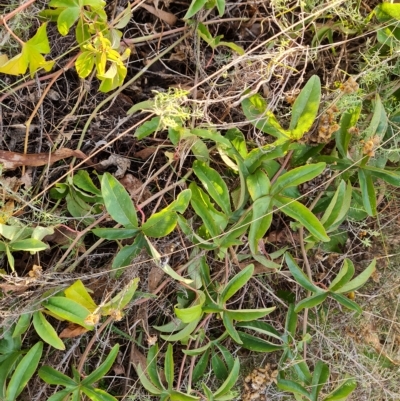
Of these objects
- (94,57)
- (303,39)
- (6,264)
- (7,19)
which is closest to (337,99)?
(303,39)

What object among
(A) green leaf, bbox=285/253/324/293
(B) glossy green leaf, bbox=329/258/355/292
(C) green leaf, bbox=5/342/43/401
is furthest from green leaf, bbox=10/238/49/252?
(B) glossy green leaf, bbox=329/258/355/292

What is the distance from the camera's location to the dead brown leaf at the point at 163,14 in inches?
46.4

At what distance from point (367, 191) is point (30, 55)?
2.65 ft

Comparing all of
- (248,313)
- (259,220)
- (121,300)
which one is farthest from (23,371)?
(259,220)

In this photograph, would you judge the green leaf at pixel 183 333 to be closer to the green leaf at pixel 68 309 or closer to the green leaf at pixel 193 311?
the green leaf at pixel 193 311

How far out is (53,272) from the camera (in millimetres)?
1133

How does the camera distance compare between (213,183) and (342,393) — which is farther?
(342,393)

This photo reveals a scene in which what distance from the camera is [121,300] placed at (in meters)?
1.06

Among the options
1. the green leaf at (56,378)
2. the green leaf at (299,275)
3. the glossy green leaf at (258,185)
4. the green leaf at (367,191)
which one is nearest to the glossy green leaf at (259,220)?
the glossy green leaf at (258,185)

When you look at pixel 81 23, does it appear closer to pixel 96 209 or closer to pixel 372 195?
pixel 96 209

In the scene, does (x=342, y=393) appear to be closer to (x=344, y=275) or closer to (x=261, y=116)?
(x=344, y=275)

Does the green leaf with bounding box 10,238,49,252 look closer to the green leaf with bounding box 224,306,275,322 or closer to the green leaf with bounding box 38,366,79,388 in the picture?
the green leaf with bounding box 38,366,79,388

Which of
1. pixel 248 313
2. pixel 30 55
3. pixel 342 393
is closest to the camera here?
pixel 30 55

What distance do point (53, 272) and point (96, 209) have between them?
0.57 ft
